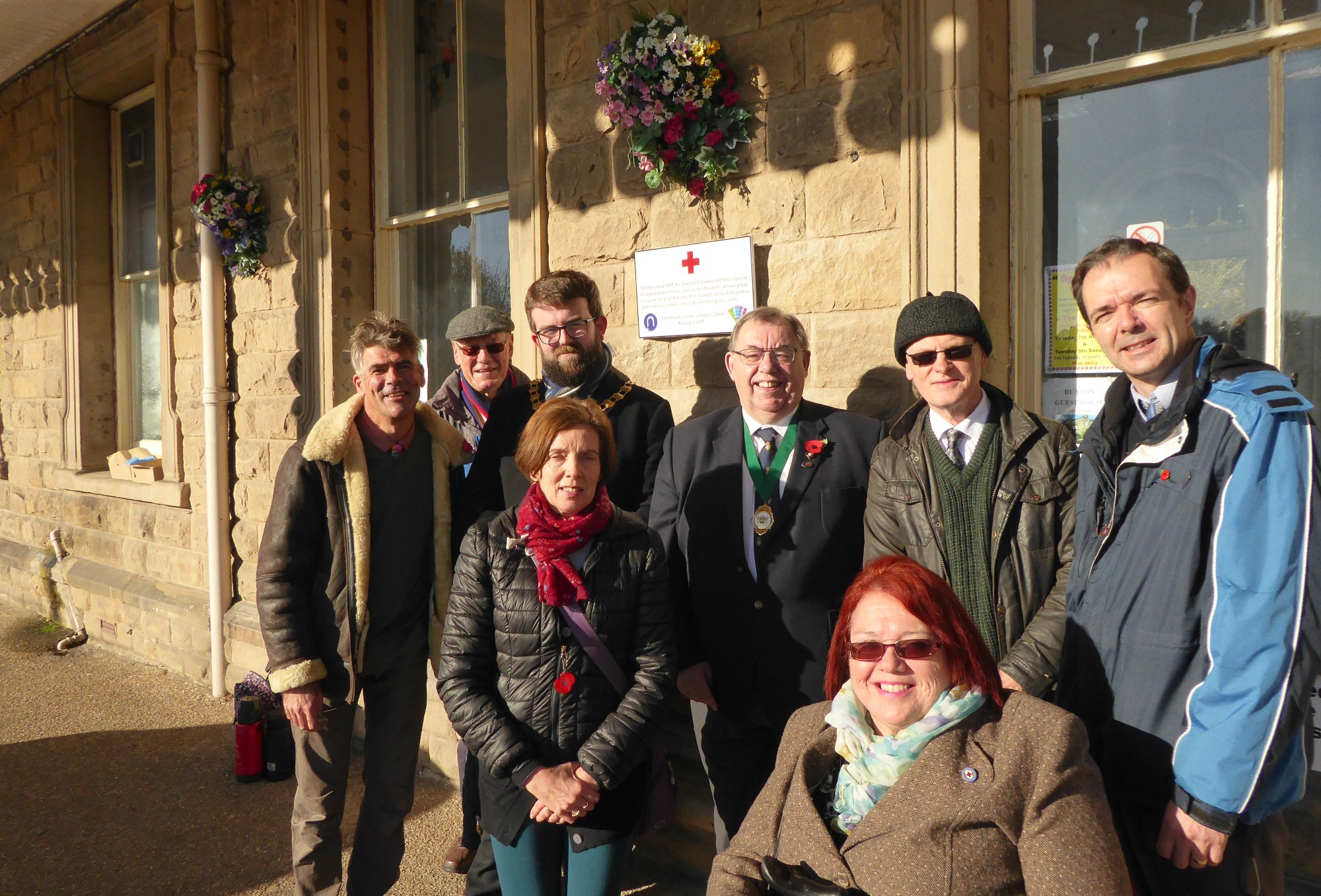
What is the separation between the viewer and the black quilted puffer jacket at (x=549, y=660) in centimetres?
230

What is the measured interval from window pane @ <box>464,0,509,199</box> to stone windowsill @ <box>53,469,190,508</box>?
302cm

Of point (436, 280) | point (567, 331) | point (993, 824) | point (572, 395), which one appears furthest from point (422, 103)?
point (993, 824)

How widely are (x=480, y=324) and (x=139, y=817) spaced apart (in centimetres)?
253

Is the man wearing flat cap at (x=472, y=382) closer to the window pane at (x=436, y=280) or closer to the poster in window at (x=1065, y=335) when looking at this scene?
the window pane at (x=436, y=280)

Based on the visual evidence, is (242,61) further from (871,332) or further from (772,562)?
(772,562)

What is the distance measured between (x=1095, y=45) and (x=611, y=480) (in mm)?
1969

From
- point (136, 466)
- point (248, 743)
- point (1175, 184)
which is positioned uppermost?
point (1175, 184)

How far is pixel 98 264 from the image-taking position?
7.29 meters

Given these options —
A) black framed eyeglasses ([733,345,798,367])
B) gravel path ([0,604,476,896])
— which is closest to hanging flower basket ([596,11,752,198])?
black framed eyeglasses ([733,345,798,367])

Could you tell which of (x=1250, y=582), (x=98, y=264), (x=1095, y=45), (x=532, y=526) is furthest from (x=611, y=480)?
(x=98, y=264)

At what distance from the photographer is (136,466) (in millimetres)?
6625

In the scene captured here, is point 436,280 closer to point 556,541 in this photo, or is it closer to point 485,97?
point 485,97

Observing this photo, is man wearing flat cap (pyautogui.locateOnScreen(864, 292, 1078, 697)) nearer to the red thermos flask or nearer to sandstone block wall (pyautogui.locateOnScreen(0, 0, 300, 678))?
the red thermos flask

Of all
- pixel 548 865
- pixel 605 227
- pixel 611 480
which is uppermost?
pixel 605 227
